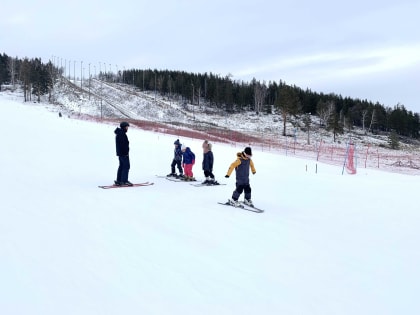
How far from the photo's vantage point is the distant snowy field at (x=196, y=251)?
436 cm

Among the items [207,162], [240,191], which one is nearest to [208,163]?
[207,162]

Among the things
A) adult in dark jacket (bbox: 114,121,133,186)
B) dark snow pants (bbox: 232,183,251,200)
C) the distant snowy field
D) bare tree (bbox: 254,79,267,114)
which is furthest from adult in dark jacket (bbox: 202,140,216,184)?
bare tree (bbox: 254,79,267,114)

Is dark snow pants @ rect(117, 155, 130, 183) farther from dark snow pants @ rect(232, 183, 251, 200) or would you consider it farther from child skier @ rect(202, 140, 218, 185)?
dark snow pants @ rect(232, 183, 251, 200)

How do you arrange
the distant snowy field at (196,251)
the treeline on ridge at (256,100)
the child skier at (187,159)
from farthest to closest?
the treeline on ridge at (256,100), the child skier at (187,159), the distant snowy field at (196,251)

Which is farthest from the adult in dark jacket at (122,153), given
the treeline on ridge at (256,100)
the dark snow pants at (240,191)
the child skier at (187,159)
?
the treeline on ridge at (256,100)

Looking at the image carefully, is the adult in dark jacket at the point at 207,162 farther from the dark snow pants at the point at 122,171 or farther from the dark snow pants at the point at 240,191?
the dark snow pants at the point at 240,191

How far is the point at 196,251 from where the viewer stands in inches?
235

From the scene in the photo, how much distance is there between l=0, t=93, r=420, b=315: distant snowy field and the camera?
4359 mm

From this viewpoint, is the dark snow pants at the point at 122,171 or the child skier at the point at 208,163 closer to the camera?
the dark snow pants at the point at 122,171

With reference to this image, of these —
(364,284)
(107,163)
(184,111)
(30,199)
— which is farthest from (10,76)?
(364,284)

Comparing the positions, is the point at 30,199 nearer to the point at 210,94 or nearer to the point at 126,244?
the point at 126,244

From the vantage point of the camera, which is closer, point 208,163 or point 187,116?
point 208,163

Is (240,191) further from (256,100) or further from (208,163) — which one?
(256,100)

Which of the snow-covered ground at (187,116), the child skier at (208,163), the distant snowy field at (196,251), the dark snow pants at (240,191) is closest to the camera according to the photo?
the distant snowy field at (196,251)
